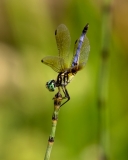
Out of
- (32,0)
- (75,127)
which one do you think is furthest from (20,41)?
(75,127)

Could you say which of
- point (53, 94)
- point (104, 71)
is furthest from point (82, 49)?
point (53, 94)

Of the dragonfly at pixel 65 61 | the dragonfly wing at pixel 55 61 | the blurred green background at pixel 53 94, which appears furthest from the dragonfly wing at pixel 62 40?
the blurred green background at pixel 53 94

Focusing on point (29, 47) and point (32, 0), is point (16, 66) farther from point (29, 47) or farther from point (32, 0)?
point (32, 0)

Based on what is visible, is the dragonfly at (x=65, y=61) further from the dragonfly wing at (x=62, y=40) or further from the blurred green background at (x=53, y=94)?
the blurred green background at (x=53, y=94)

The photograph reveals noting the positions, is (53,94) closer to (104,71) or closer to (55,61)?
(104,71)

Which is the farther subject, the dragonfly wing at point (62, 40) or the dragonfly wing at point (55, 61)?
the dragonfly wing at point (62, 40)

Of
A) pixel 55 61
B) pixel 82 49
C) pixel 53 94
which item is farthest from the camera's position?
pixel 53 94

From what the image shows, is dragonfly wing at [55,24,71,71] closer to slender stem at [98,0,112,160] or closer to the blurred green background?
slender stem at [98,0,112,160]
